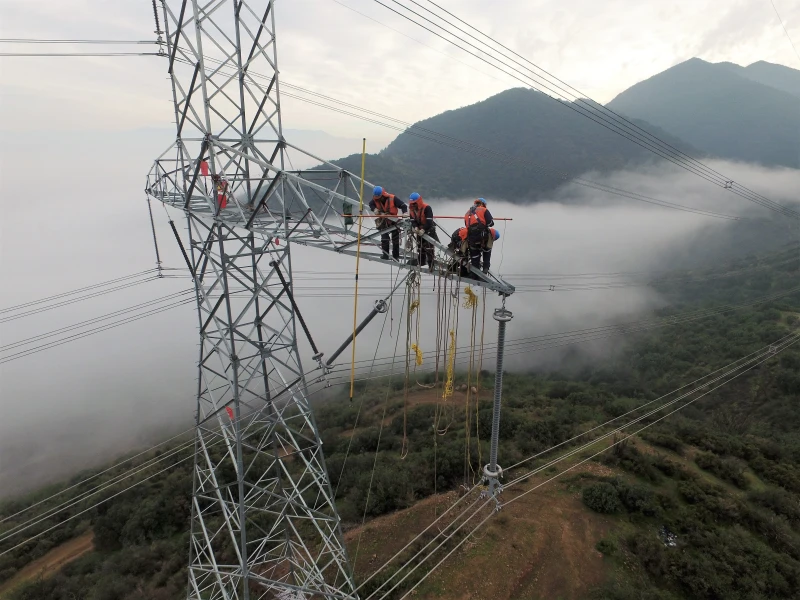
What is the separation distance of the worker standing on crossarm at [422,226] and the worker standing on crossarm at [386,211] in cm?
49

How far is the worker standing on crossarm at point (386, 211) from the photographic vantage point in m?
10.2

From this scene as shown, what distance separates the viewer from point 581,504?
59.1 ft

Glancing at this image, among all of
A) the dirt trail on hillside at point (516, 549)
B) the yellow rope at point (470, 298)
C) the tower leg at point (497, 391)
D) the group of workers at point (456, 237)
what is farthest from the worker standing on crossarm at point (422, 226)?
the dirt trail on hillside at point (516, 549)

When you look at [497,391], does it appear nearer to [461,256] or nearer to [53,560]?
[461,256]

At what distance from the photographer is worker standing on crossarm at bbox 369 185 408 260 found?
10.2 m

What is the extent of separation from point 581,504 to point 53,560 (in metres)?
39.5

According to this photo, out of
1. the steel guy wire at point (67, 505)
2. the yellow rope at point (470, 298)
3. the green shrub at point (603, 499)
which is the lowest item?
the steel guy wire at point (67, 505)

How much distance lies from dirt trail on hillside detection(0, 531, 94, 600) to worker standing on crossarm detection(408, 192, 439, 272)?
122 feet

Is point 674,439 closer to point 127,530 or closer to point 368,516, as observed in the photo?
point 368,516

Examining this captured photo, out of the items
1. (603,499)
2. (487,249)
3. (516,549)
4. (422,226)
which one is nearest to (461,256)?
(487,249)

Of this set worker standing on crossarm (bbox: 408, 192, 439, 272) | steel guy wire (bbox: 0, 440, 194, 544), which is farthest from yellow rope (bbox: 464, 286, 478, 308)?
steel guy wire (bbox: 0, 440, 194, 544)

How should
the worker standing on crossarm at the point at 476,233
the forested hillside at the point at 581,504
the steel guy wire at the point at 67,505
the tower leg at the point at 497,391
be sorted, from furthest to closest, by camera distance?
the steel guy wire at the point at 67,505
the forested hillside at the point at 581,504
the worker standing on crossarm at the point at 476,233
the tower leg at the point at 497,391

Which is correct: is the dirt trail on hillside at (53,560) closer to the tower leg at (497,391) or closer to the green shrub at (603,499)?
the tower leg at (497,391)

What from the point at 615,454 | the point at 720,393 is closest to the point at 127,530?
the point at 615,454
